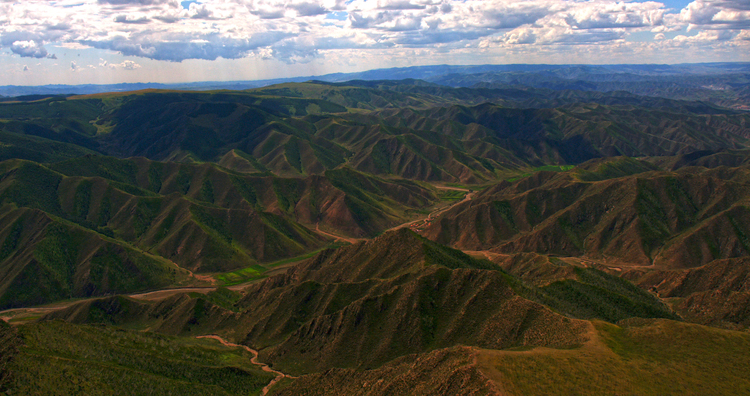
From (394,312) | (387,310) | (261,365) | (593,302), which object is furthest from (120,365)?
(593,302)

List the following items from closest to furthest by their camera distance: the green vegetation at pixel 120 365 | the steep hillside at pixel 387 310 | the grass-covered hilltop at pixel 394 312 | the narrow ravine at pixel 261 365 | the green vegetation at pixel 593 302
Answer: the grass-covered hilltop at pixel 394 312
the green vegetation at pixel 120 365
the steep hillside at pixel 387 310
the narrow ravine at pixel 261 365
the green vegetation at pixel 593 302

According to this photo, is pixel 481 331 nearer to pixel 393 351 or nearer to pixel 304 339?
pixel 393 351

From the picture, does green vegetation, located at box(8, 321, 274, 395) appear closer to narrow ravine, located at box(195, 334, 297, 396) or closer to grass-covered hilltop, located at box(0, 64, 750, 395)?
grass-covered hilltop, located at box(0, 64, 750, 395)

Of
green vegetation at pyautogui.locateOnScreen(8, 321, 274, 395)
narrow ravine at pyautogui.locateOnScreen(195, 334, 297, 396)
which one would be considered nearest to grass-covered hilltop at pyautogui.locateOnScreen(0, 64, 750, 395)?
green vegetation at pyautogui.locateOnScreen(8, 321, 274, 395)

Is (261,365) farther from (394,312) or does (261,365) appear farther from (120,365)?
(394,312)

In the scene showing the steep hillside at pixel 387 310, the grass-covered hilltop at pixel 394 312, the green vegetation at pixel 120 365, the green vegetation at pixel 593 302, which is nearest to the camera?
the grass-covered hilltop at pixel 394 312

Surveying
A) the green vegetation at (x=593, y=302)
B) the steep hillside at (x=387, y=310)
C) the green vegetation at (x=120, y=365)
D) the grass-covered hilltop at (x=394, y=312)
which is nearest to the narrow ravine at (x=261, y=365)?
the grass-covered hilltop at (x=394, y=312)

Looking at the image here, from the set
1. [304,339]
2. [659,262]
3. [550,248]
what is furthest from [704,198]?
[304,339]

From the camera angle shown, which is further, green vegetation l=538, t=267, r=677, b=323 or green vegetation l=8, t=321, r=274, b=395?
green vegetation l=538, t=267, r=677, b=323

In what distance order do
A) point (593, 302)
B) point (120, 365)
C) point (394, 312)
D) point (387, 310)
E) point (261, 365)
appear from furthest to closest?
point (593, 302) → point (261, 365) → point (387, 310) → point (394, 312) → point (120, 365)

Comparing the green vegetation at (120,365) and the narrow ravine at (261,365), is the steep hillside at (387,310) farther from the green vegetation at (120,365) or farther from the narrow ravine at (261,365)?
the green vegetation at (120,365)

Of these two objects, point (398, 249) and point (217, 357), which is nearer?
point (217, 357)
